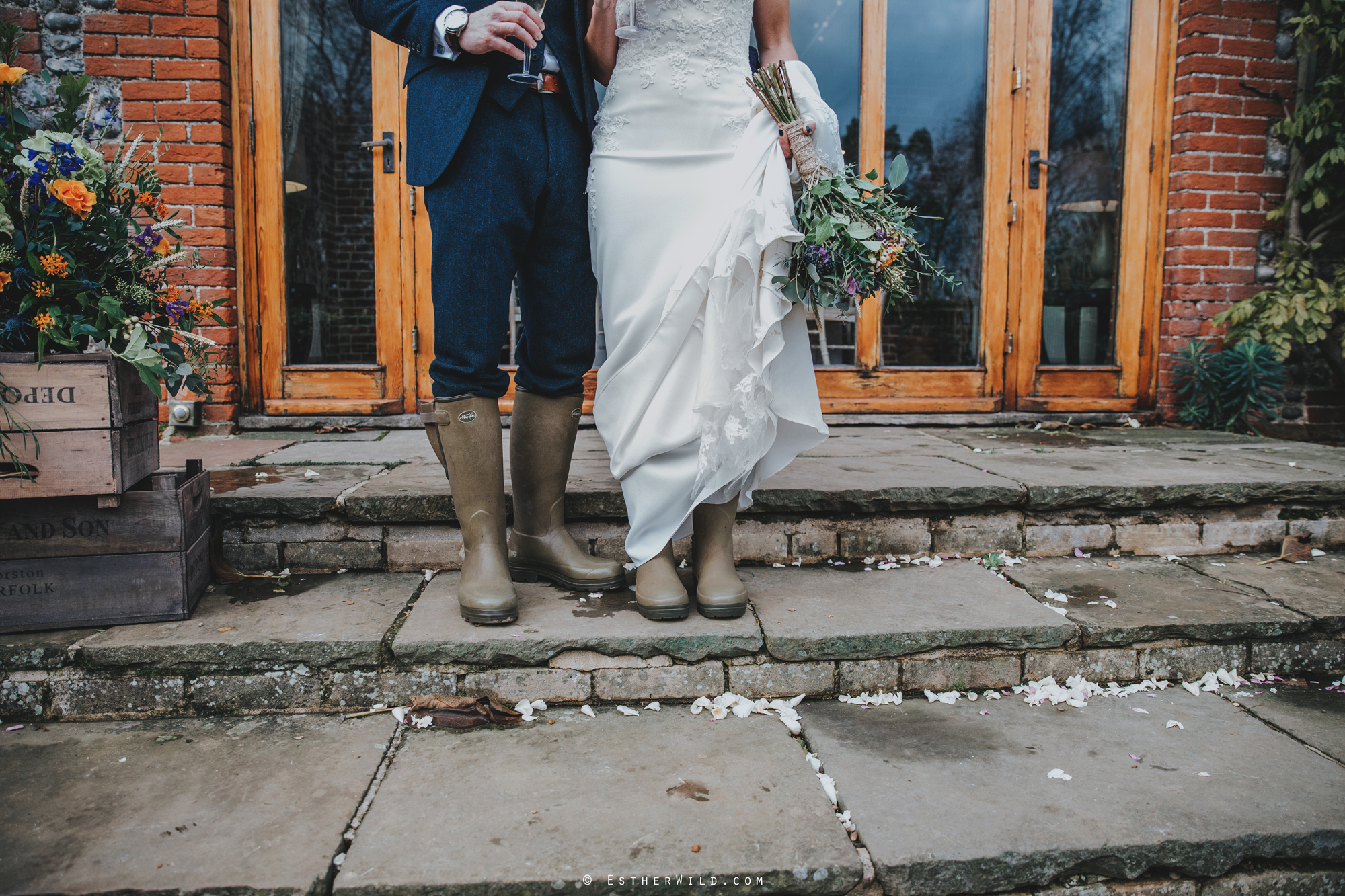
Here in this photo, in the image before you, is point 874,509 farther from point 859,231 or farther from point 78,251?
point 78,251

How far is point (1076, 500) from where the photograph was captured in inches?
91.4

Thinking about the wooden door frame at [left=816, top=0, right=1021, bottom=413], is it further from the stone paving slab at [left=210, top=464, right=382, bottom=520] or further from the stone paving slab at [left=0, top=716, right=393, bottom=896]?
the stone paving slab at [left=0, top=716, right=393, bottom=896]

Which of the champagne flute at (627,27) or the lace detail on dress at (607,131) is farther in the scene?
the lace detail on dress at (607,131)

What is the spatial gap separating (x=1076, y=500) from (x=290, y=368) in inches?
127

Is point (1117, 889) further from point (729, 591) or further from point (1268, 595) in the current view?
point (1268, 595)

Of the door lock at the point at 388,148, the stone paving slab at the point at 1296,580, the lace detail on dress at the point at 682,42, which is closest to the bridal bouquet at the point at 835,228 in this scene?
the lace detail on dress at the point at 682,42

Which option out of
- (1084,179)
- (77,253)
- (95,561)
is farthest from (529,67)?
(1084,179)

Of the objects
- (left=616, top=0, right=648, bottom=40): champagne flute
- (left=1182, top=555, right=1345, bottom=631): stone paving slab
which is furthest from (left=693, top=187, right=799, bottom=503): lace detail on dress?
(left=1182, top=555, right=1345, bottom=631): stone paving slab

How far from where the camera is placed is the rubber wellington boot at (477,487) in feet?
5.70

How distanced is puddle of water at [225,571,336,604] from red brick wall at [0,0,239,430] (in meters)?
1.49

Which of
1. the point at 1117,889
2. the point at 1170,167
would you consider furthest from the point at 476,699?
the point at 1170,167

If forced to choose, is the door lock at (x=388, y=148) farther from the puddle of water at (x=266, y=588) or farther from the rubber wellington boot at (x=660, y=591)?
the rubber wellington boot at (x=660, y=591)

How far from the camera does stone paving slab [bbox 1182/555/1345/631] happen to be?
1.92 meters

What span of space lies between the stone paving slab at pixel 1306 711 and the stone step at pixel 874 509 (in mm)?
608
